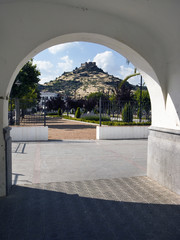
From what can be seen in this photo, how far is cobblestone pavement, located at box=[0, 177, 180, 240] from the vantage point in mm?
2930

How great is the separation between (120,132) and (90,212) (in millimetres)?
8763

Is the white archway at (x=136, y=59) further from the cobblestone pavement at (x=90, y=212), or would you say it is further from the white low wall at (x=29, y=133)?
the white low wall at (x=29, y=133)

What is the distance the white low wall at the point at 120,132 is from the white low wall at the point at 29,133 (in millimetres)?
3031

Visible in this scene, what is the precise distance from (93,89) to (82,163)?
91.8 meters

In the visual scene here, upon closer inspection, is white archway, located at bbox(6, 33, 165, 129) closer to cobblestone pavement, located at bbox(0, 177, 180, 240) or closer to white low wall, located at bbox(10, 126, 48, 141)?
cobblestone pavement, located at bbox(0, 177, 180, 240)

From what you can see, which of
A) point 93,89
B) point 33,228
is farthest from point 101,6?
point 93,89

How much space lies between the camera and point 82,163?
681cm

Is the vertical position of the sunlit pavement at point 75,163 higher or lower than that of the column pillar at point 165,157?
lower

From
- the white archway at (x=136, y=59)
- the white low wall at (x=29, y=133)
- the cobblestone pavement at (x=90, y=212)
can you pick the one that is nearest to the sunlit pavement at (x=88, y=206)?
the cobblestone pavement at (x=90, y=212)

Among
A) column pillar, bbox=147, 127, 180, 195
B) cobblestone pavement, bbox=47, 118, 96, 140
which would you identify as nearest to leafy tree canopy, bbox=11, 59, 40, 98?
cobblestone pavement, bbox=47, 118, 96, 140

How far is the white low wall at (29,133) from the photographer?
431 inches

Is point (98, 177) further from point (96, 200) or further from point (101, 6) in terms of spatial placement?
point (101, 6)

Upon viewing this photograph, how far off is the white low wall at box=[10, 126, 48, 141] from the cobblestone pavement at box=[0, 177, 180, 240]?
6.59 metres

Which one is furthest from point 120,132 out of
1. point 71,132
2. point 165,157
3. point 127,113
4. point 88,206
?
point 88,206
